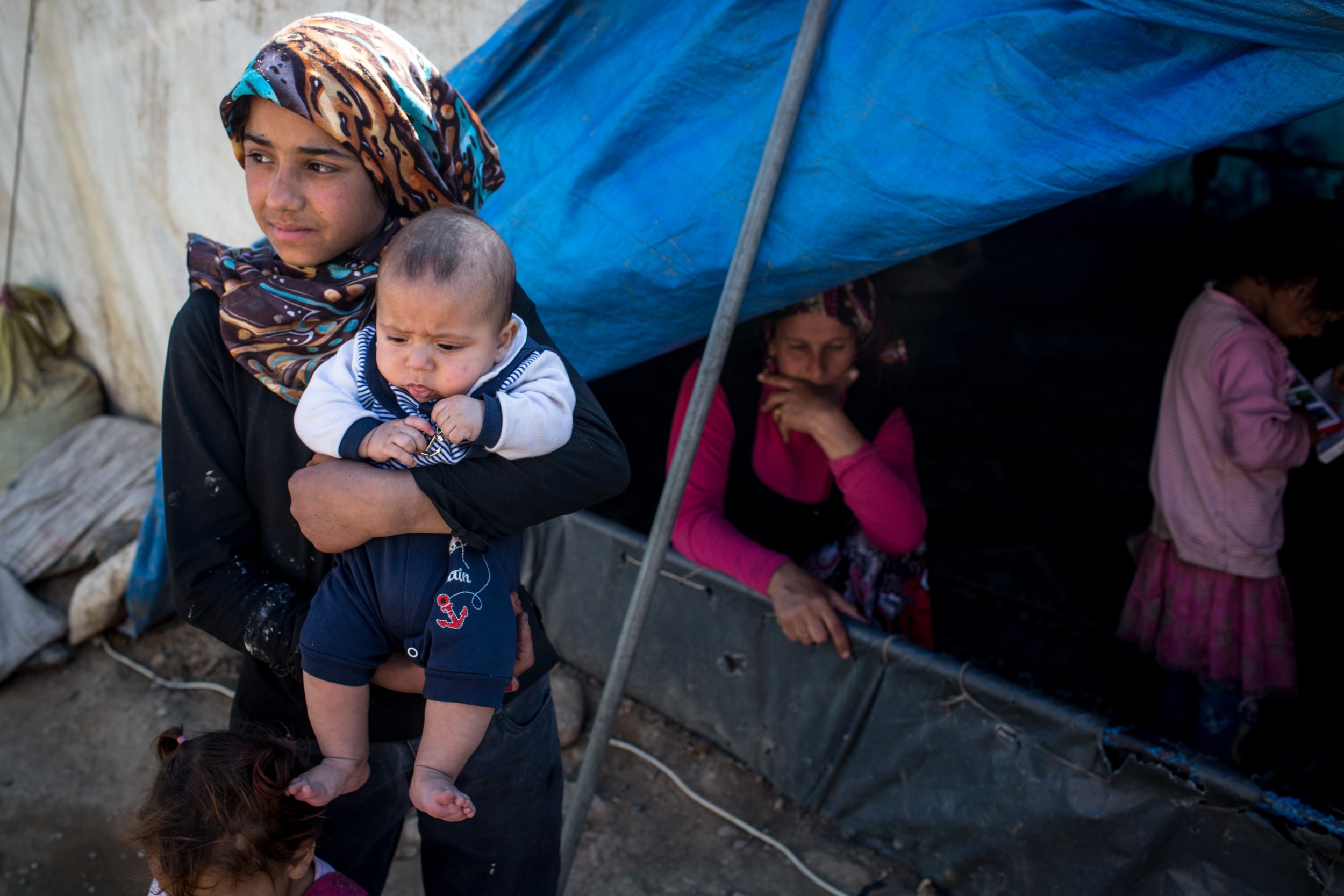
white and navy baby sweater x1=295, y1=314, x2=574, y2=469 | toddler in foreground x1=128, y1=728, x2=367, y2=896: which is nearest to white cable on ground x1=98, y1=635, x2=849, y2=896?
toddler in foreground x1=128, y1=728, x2=367, y2=896

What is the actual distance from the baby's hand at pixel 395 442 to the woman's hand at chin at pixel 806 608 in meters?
1.50

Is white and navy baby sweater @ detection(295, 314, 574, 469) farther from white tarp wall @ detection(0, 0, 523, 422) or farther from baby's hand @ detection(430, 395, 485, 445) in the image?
white tarp wall @ detection(0, 0, 523, 422)

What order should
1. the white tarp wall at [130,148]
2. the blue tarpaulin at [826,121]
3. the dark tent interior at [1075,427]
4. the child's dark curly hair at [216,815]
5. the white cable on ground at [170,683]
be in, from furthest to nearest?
1. the dark tent interior at [1075,427]
2. the white cable on ground at [170,683]
3. the white tarp wall at [130,148]
4. the blue tarpaulin at [826,121]
5. the child's dark curly hair at [216,815]

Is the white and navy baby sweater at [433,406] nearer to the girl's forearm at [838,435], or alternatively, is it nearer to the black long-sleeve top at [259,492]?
the black long-sleeve top at [259,492]

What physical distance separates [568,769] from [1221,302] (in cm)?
266

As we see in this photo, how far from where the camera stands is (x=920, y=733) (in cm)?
267

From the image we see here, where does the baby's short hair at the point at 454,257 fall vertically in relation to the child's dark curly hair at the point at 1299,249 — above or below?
above

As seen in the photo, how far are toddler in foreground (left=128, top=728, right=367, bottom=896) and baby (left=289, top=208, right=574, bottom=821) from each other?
0.19 feet

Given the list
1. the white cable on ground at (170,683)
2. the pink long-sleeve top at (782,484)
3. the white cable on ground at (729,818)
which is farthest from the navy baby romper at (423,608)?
the white cable on ground at (170,683)

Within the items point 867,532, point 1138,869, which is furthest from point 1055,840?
point 867,532

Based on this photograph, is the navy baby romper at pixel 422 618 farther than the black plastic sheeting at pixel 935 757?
No

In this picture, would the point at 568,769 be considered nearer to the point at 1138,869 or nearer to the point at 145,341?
the point at 1138,869

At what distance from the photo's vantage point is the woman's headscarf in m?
1.39

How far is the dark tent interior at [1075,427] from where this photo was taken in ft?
11.9
